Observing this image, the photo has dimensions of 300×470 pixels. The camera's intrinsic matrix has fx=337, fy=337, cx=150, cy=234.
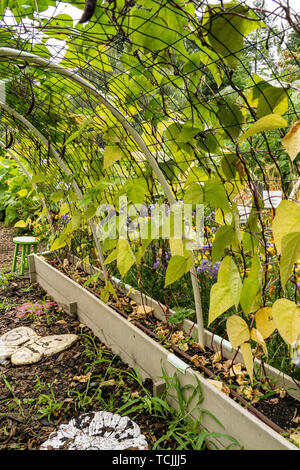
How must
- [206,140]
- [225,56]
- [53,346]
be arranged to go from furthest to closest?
[53,346]
[206,140]
[225,56]

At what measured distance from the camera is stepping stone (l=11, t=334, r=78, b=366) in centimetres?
192

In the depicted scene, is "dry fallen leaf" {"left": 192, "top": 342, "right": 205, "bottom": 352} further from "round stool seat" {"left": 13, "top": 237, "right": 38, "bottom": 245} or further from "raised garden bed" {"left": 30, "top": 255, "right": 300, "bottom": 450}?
"round stool seat" {"left": 13, "top": 237, "right": 38, "bottom": 245}

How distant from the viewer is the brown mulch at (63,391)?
4.55 ft

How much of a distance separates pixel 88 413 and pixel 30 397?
35 centimetres

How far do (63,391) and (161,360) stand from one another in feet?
1.83

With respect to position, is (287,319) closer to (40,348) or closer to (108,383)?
(108,383)

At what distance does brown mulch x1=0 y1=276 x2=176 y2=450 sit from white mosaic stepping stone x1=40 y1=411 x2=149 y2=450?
4cm

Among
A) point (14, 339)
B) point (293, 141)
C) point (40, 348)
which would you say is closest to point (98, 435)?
point (40, 348)

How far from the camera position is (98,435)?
4.36 ft

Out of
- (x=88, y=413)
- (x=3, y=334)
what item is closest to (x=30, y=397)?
(x=88, y=413)

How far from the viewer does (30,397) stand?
1.63 metres

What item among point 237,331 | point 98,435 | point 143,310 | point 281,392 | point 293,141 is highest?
point 293,141

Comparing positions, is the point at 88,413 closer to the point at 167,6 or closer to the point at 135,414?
the point at 135,414

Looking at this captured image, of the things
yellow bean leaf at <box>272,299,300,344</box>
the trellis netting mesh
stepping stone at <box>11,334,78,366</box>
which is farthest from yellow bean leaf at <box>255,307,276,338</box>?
stepping stone at <box>11,334,78,366</box>
